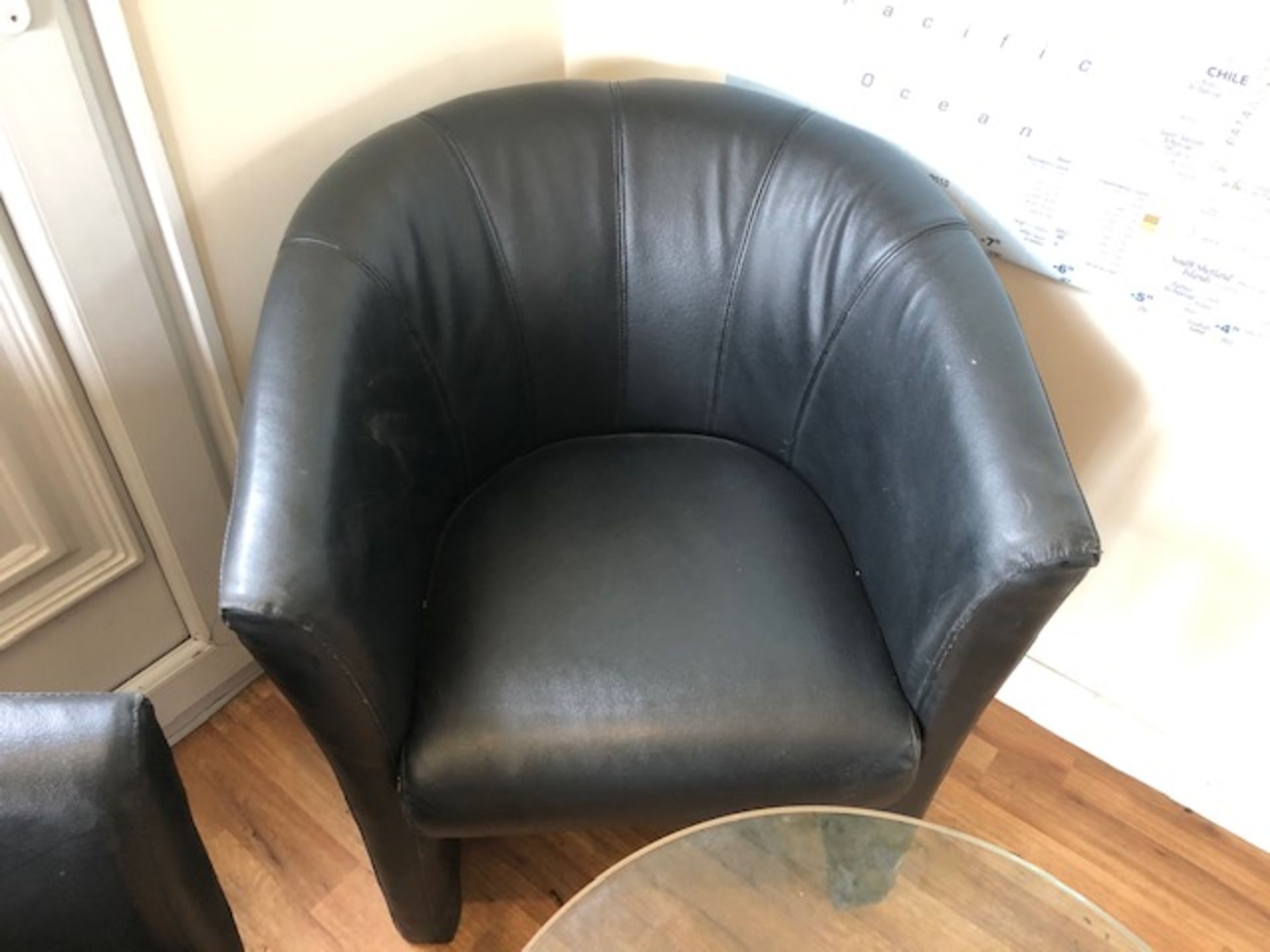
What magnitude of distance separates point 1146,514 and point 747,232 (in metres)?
0.60

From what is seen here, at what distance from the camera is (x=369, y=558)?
859mm

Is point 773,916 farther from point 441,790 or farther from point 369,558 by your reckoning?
point 369,558

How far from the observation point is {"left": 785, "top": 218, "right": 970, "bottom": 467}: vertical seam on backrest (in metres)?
0.99

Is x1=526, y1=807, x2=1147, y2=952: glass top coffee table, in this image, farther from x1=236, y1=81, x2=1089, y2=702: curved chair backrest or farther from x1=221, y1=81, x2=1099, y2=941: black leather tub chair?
x1=236, y1=81, x2=1089, y2=702: curved chair backrest

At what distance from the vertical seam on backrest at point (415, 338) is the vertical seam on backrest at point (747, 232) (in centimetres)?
32

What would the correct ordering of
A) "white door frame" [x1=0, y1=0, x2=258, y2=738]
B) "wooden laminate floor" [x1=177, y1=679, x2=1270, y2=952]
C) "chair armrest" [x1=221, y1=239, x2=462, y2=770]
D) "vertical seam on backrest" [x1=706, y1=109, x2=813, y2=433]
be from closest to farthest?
"chair armrest" [x1=221, y1=239, x2=462, y2=770]
"white door frame" [x1=0, y1=0, x2=258, y2=738]
"vertical seam on backrest" [x1=706, y1=109, x2=813, y2=433]
"wooden laminate floor" [x1=177, y1=679, x2=1270, y2=952]

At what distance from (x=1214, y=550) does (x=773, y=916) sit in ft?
2.23

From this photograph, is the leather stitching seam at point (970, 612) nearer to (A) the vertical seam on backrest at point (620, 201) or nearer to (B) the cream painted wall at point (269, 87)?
(A) the vertical seam on backrest at point (620, 201)

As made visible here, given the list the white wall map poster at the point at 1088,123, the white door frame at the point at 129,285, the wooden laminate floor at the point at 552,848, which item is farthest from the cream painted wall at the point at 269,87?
the wooden laminate floor at the point at 552,848

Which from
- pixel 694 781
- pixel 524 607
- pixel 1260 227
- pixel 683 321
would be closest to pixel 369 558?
pixel 524 607

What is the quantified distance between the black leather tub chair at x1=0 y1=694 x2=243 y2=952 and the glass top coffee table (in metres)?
0.33

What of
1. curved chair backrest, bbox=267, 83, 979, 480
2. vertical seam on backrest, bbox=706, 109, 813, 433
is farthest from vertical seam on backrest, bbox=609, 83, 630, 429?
vertical seam on backrest, bbox=706, 109, 813, 433

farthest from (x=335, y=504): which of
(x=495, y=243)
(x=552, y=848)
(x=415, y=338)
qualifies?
(x=552, y=848)

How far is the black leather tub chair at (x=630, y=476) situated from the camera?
83cm
